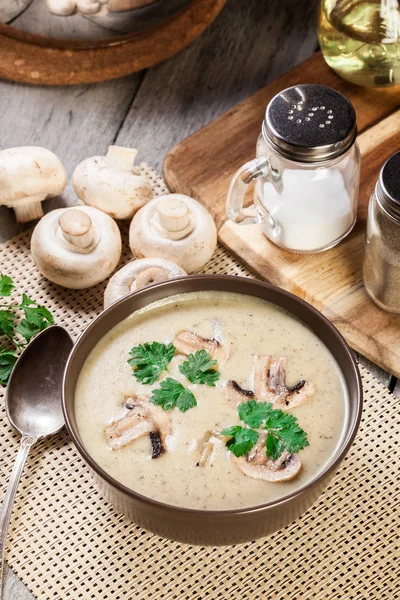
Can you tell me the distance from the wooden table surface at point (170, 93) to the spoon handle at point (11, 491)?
0.86 metres

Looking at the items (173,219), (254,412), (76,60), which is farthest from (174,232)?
(76,60)

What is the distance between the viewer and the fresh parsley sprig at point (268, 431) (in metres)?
1.55

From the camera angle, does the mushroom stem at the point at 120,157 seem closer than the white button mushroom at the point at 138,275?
No

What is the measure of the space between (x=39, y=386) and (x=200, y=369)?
0.37 metres

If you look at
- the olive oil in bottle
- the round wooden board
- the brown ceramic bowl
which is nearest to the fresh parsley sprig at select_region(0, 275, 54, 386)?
the brown ceramic bowl

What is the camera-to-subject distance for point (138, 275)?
1922 mm

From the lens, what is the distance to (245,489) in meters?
1.53

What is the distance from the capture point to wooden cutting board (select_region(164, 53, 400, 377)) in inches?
77.3

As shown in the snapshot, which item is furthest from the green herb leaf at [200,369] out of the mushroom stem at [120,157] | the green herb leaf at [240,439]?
the mushroom stem at [120,157]

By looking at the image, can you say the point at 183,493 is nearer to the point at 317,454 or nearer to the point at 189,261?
the point at 317,454

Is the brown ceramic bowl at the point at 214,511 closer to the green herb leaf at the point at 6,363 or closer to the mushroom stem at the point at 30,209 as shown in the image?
the green herb leaf at the point at 6,363

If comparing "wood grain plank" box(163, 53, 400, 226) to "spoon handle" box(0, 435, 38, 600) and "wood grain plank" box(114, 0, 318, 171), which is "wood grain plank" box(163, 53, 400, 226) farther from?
"spoon handle" box(0, 435, 38, 600)

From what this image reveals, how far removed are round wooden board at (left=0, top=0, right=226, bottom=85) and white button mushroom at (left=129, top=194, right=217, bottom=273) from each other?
0.68 m

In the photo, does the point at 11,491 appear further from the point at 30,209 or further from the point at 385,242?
the point at 385,242
